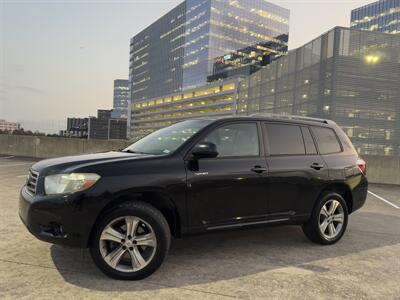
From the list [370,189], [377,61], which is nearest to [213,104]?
[377,61]

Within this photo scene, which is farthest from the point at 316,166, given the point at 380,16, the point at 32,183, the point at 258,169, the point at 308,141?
the point at 380,16

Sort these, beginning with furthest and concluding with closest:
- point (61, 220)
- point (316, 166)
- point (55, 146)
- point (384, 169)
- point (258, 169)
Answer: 1. point (55, 146)
2. point (384, 169)
3. point (316, 166)
4. point (258, 169)
5. point (61, 220)

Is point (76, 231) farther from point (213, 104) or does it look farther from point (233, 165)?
point (213, 104)

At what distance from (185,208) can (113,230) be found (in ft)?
2.53

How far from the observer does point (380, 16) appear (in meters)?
124

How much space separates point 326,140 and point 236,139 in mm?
1666

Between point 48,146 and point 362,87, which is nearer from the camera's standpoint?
point 48,146

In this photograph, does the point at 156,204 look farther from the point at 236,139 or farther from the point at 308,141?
the point at 308,141

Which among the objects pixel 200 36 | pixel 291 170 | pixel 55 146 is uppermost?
pixel 200 36

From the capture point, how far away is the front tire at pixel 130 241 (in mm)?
3326

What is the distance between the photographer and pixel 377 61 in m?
22.0

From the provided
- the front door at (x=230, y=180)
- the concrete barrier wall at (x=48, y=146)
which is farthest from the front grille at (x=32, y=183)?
the concrete barrier wall at (x=48, y=146)

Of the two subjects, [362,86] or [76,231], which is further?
[362,86]

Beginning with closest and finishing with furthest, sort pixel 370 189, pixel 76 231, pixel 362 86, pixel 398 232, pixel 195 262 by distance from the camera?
pixel 76 231
pixel 195 262
pixel 398 232
pixel 370 189
pixel 362 86
